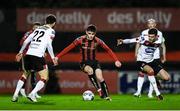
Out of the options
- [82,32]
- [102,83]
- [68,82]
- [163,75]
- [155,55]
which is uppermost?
[82,32]

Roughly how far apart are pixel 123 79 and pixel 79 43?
183 inches

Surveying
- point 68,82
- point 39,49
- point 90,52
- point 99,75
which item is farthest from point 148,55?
point 68,82

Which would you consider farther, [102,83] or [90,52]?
[90,52]

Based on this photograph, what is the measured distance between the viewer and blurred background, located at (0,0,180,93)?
18.1 metres

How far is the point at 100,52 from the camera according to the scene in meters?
18.6

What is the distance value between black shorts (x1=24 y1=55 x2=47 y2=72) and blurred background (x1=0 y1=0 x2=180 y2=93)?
529 centimetres

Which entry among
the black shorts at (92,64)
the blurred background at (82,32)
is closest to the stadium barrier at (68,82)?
the blurred background at (82,32)

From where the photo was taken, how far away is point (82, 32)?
60.1ft

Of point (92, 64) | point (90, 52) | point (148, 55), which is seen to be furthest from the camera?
point (148, 55)

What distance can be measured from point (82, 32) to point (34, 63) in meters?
5.74

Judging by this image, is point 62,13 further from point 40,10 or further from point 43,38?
point 43,38

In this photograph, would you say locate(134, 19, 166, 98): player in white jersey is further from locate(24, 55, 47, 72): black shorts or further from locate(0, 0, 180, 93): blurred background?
locate(24, 55, 47, 72): black shorts

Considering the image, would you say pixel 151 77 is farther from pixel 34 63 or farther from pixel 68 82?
pixel 68 82
